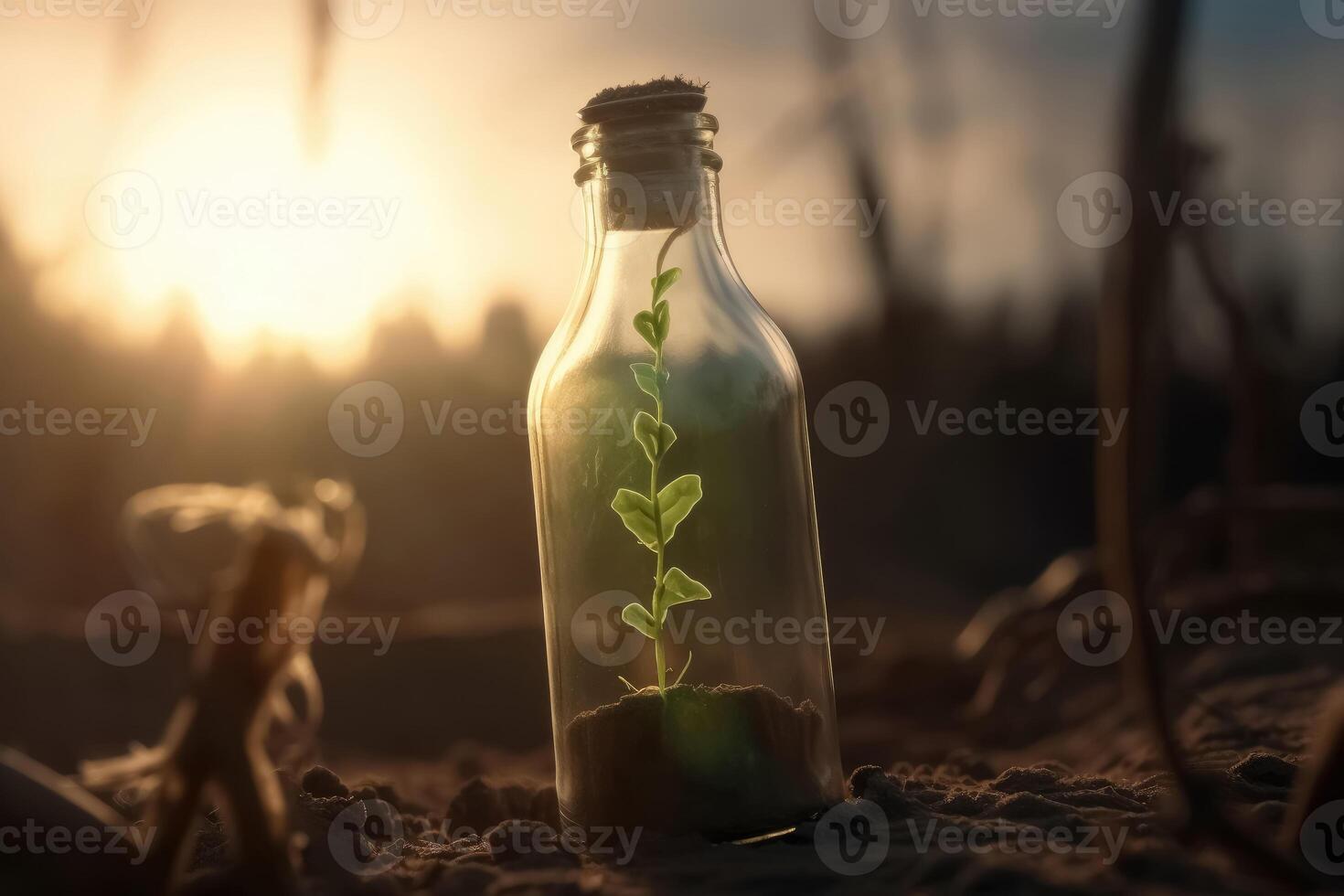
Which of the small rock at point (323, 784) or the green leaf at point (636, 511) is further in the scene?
the small rock at point (323, 784)

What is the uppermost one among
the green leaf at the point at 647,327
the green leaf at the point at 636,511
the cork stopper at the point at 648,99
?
the cork stopper at the point at 648,99

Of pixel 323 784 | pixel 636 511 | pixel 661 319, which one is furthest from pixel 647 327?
pixel 323 784

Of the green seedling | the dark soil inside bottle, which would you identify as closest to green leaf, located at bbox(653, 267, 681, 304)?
the green seedling

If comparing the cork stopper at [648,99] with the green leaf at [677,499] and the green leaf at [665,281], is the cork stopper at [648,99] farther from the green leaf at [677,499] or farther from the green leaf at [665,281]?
the green leaf at [677,499]

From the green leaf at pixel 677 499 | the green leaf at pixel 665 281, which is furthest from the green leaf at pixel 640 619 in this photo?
the green leaf at pixel 665 281

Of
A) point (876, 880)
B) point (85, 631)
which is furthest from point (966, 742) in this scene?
point (85, 631)

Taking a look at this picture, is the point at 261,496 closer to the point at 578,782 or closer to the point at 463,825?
the point at 578,782

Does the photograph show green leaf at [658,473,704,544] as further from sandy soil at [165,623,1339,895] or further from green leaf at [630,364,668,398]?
sandy soil at [165,623,1339,895]
